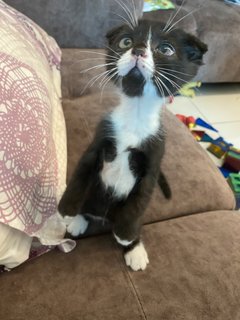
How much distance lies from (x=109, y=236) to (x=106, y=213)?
6 centimetres

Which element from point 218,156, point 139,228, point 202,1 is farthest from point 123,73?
point 202,1

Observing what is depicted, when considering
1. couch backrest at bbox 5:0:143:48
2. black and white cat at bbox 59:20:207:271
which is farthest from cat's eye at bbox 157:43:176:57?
couch backrest at bbox 5:0:143:48

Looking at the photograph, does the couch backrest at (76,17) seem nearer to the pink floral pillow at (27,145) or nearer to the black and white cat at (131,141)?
the pink floral pillow at (27,145)

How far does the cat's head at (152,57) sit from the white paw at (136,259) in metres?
0.38

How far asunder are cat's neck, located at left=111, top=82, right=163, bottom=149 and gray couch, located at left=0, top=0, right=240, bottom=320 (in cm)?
27

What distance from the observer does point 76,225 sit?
94 cm

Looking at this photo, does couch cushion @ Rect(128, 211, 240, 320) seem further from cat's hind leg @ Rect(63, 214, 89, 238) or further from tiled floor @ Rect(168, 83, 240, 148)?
tiled floor @ Rect(168, 83, 240, 148)

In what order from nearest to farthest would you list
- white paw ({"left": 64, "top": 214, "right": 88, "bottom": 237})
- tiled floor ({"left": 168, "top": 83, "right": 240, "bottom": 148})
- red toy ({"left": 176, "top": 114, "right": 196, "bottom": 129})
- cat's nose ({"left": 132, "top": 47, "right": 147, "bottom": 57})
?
1. cat's nose ({"left": 132, "top": 47, "right": 147, "bottom": 57})
2. white paw ({"left": 64, "top": 214, "right": 88, "bottom": 237})
3. red toy ({"left": 176, "top": 114, "right": 196, "bottom": 129})
4. tiled floor ({"left": 168, "top": 83, "right": 240, "bottom": 148})

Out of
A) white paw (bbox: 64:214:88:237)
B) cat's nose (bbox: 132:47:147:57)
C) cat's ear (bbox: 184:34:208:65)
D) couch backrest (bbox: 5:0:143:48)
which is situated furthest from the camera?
couch backrest (bbox: 5:0:143:48)

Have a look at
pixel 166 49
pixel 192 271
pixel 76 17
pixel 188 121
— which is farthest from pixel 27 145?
pixel 188 121

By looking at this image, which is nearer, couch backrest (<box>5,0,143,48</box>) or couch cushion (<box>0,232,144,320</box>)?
couch cushion (<box>0,232,144,320</box>)

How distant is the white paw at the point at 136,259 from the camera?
81 centimetres

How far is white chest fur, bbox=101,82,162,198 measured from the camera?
0.82 m

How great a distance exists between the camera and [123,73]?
0.71 m
